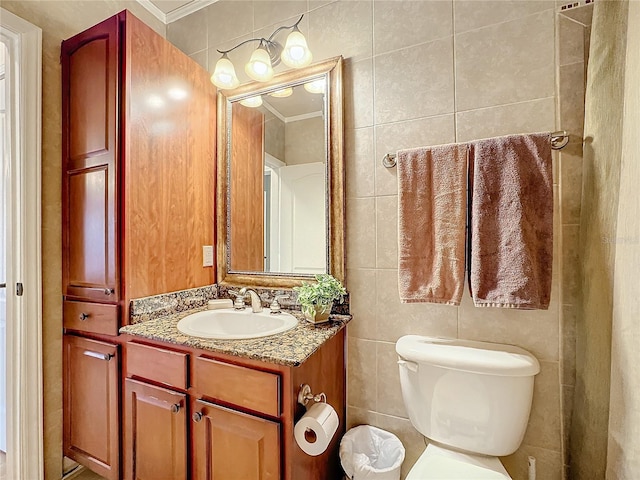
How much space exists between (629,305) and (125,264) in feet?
5.40

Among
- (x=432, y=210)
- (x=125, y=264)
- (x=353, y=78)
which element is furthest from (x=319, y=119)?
(x=125, y=264)

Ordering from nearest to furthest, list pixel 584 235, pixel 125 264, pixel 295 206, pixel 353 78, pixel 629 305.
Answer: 1. pixel 629 305
2. pixel 584 235
3. pixel 125 264
4. pixel 353 78
5. pixel 295 206

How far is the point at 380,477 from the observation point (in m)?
1.13

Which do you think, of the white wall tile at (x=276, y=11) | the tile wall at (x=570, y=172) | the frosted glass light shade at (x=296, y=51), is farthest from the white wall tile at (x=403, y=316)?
the white wall tile at (x=276, y=11)

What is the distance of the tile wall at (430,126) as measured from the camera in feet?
3.62

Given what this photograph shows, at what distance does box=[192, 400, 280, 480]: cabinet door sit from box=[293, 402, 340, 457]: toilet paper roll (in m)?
0.07

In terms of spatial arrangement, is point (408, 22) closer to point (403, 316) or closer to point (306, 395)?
point (403, 316)

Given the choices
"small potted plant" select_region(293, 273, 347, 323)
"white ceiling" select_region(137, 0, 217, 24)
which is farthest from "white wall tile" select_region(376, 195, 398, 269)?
"white ceiling" select_region(137, 0, 217, 24)

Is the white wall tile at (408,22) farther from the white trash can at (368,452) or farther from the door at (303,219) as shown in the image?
the white trash can at (368,452)

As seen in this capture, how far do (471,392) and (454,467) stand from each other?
247mm

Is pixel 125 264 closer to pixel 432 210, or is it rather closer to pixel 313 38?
pixel 432 210

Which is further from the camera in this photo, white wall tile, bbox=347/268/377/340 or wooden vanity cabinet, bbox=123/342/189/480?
white wall tile, bbox=347/268/377/340

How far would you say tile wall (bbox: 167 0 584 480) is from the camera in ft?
3.62

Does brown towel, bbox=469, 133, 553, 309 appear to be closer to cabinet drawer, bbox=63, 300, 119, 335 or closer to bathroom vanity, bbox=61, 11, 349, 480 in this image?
bathroom vanity, bbox=61, 11, 349, 480
